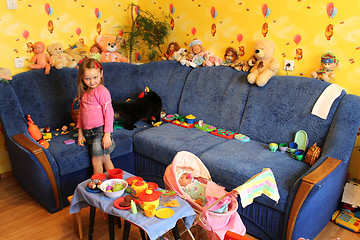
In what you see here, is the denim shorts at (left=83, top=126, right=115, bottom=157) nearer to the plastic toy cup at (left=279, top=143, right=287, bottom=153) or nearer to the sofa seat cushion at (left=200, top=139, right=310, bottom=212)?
the sofa seat cushion at (left=200, top=139, right=310, bottom=212)

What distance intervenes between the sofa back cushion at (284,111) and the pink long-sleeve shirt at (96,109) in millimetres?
1189

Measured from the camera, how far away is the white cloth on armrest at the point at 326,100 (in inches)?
90.1

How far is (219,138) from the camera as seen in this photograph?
2.70 m

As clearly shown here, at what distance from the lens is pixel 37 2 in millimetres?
2965

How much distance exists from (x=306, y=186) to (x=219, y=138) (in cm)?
102

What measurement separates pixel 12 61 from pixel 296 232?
2.83 meters

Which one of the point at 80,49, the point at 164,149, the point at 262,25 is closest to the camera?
the point at 164,149

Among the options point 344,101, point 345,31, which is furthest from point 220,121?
point 345,31

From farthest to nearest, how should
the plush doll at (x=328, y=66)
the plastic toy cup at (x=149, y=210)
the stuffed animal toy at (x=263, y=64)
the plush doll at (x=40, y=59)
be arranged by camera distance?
the plush doll at (x=40, y=59) → the stuffed animal toy at (x=263, y=64) → the plush doll at (x=328, y=66) → the plastic toy cup at (x=149, y=210)

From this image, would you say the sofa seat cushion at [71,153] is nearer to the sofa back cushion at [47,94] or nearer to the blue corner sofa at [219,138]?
the blue corner sofa at [219,138]

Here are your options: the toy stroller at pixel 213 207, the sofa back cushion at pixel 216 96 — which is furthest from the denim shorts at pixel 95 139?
the sofa back cushion at pixel 216 96

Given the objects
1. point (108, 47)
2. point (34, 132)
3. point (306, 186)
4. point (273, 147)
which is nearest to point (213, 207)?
point (306, 186)

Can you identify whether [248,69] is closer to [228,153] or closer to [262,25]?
[262,25]

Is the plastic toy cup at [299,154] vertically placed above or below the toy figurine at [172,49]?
below
